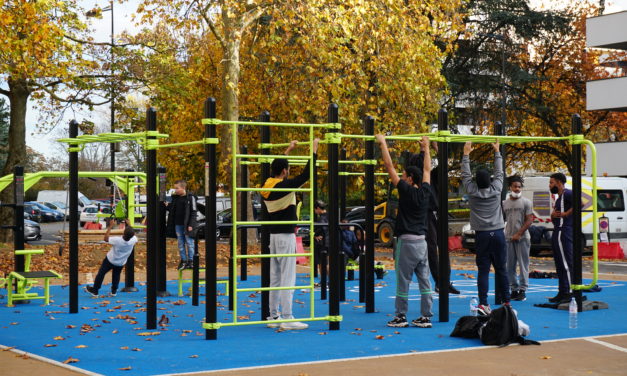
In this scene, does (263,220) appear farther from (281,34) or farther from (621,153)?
(621,153)

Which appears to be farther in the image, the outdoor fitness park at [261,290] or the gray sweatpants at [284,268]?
the gray sweatpants at [284,268]

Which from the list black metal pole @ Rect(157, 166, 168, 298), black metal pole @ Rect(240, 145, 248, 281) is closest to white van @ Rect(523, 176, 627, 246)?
black metal pole @ Rect(240, 145, 248, 281)

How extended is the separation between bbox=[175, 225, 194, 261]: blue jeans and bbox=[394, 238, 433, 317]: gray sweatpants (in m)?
5.56

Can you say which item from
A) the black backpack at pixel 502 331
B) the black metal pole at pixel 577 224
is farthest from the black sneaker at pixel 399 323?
the black metal pole at pixel 577 224

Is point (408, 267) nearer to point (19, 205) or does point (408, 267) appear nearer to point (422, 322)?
point (422, 322)

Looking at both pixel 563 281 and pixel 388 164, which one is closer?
pixel 388 164

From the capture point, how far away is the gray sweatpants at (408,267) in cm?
1059

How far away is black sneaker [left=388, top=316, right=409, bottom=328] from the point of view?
10.7m

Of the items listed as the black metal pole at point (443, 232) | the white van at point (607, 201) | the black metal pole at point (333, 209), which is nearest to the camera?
the black metal pole at point (333, 209)

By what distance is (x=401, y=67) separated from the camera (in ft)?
89.6

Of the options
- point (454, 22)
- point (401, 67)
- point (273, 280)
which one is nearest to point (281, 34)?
point (401, 67)

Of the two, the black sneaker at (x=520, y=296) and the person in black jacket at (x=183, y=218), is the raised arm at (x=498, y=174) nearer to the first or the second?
the black sneaker at (x=520, y=296)

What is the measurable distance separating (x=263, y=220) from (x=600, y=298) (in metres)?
6.12

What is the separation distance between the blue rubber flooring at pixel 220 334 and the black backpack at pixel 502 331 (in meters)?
0.16
